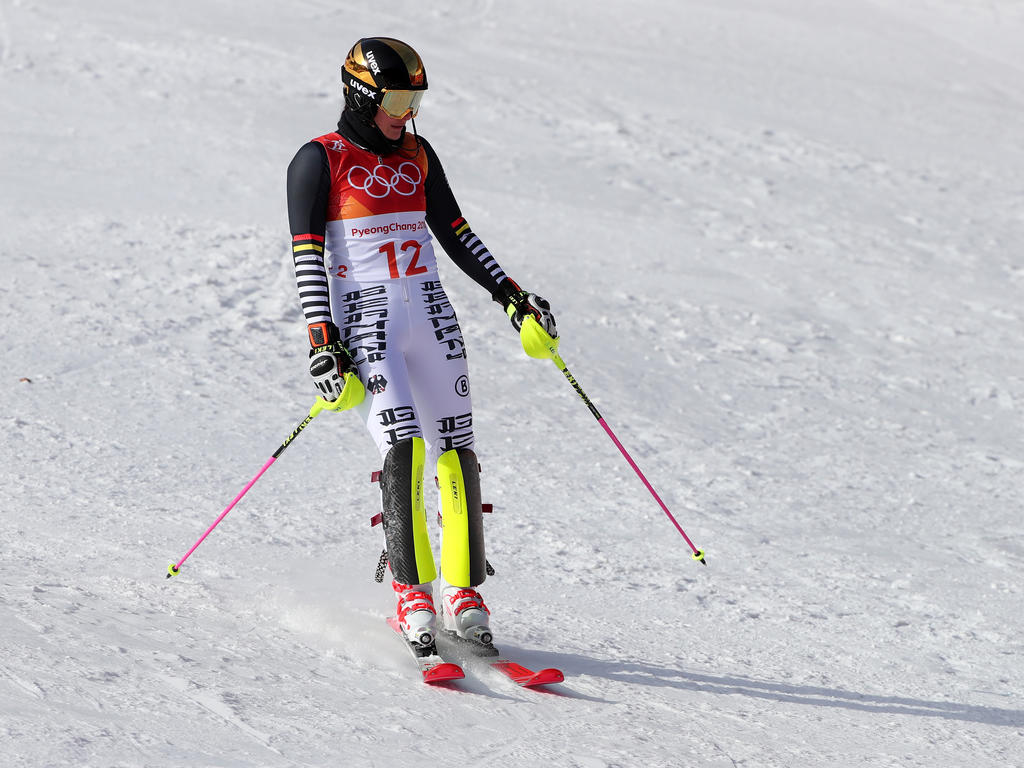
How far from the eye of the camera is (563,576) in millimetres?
6340

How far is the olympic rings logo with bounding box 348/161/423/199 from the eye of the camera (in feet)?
16.0

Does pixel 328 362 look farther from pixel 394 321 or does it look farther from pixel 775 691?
pixel 775 691

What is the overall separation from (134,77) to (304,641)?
467 inches

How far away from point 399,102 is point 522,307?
1.07 metres

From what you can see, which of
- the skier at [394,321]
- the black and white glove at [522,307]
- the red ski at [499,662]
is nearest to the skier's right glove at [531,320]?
the black and white glove at [522,307]

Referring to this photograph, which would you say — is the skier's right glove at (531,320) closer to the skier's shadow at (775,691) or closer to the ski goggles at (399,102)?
the ski goggles at (399,102)

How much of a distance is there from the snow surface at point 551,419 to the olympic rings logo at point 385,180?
1.86 metres

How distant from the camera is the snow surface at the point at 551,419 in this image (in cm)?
456

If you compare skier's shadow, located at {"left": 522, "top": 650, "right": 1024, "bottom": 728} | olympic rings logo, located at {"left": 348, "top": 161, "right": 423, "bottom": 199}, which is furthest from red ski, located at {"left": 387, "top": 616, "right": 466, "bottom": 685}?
olympic rings logo, located at {"left": 348, "top": 161, "right": 423, "bottom": 199}

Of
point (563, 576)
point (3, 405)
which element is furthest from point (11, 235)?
point (563, 576)

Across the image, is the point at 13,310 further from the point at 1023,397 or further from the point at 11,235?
the point at 1023,397

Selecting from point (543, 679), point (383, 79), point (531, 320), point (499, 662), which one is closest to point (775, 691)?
point (543, 679)

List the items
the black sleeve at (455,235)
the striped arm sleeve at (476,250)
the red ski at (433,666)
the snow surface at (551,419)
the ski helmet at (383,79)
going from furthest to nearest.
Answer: the striped arm sleeve at (476,250) → the black sleeve at (455,235) → the ski helmet at (383,79) → the red ski at (433,666) → the snow surface at (551,419)

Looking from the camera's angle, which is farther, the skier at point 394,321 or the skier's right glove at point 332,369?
the skier at point 394,321
